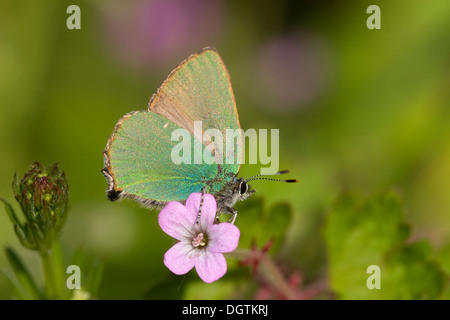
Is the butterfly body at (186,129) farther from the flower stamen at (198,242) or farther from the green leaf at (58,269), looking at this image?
the green leaf at (58,269)

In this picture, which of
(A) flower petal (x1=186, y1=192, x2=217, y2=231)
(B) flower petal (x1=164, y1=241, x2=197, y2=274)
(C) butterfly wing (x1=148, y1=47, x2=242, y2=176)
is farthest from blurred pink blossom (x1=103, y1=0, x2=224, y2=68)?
(B) flower petal (x1=164, y1=241, x2=197, y2=274)

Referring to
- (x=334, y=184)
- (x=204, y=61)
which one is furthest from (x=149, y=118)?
(x=334, y=184)

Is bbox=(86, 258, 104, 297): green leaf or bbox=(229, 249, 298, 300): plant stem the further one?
bbox=(229, 249, 298, 300): plant stem

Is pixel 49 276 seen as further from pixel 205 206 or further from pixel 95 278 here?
pixel 205 206

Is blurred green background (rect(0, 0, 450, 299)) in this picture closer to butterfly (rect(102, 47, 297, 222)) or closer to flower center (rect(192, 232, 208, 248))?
butterfly (rect(102, 47, 297, 222))

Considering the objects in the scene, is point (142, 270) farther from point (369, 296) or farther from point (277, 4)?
point (277, 4)
